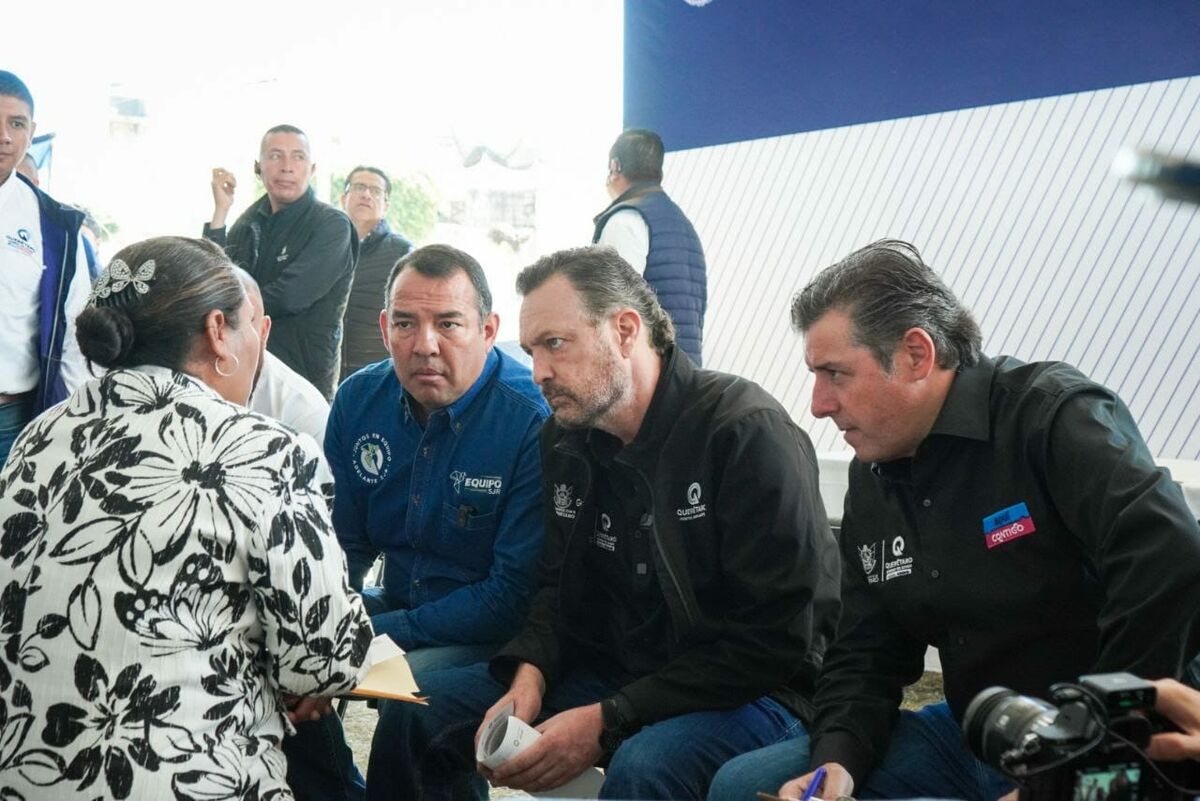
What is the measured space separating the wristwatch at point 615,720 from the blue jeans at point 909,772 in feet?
0.79

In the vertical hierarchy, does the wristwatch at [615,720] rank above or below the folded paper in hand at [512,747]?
above

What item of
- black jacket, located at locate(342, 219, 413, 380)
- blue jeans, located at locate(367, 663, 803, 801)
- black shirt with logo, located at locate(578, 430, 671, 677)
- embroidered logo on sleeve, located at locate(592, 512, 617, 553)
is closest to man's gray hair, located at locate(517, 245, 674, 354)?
black shirt with logo, located at locate(578, 430, 671, 677)

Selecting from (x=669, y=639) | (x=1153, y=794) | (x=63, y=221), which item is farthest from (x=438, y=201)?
(x=1153, y=794)

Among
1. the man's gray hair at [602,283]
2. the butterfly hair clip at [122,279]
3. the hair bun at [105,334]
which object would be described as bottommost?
the hair bun at [105,334]

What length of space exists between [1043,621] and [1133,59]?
268 centimetres

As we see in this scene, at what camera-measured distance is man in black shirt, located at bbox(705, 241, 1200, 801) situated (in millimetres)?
1723

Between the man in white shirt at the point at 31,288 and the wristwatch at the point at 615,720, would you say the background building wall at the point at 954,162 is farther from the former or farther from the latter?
the man in white shirt at the point at 31,288

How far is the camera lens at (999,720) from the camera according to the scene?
42.1 inches

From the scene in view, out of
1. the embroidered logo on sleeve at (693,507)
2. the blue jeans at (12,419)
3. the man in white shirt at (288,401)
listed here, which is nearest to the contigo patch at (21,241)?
the blue jeans at (12,419)

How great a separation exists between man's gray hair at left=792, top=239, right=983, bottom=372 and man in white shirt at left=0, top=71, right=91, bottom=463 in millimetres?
2511

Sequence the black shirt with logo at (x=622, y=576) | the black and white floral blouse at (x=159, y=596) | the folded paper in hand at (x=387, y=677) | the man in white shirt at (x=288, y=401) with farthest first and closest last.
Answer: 1. the man in white shirt at (x=288, y=401)
2. the black shirt with logo at (x=622, y=576)
3. the folded paper in hand at (x=387, y=677)
4. the black and white floral blouse at (x=159, y=596)

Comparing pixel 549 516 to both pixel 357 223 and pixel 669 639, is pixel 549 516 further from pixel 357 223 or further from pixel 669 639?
pixel 357 223

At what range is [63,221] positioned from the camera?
371 cm

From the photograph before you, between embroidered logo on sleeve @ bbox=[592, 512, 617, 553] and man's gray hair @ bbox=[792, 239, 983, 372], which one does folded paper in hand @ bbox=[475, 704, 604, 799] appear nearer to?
embroidered logo on sleeve @ bbox=[592, 512, 617, 553]
